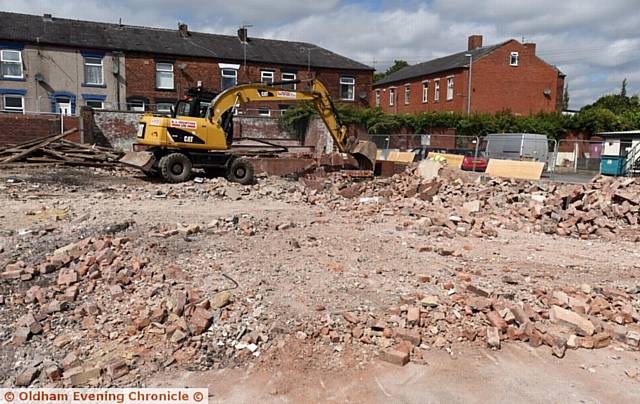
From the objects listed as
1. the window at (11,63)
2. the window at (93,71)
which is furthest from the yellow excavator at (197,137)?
the window at (11,63)

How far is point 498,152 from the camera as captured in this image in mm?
27344

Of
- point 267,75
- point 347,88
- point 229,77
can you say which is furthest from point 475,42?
point 229,77

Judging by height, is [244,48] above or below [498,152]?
above

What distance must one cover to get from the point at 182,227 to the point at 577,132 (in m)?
33.9

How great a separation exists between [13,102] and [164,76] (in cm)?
865

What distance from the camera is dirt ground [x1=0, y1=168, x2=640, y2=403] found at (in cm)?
466

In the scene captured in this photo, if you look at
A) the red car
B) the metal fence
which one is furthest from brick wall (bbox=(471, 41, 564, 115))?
the red car

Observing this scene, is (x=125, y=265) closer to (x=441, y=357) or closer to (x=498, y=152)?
(x=441, y=357)

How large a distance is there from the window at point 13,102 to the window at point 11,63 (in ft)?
3.70

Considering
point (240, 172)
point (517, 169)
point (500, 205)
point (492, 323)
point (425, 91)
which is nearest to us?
point (492, 323)

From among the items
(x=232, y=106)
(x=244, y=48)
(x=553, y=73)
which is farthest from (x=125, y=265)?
(x=553, y=73)

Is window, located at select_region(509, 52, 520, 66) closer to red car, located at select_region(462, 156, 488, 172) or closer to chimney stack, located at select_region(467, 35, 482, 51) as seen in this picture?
chimney stack, located at select_region(467, 35, 482, 51)

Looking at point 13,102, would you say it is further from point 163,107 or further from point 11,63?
point 163,107

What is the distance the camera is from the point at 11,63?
30844 mm
